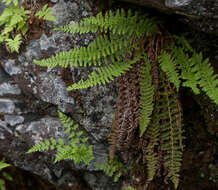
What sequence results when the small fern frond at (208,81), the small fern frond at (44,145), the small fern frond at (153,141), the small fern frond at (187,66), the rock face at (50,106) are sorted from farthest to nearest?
the small fern frond at (44,145), the rock face at (50,106), the small fern frond at (153,141), the small fern frond at (187,66), the small fern frond at (208,81)

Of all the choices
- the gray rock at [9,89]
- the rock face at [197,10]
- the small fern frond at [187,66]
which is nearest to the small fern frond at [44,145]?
the gray rock at [9,89]

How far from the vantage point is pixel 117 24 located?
108 inches

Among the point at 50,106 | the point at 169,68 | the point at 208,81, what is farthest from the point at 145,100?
the point at 50,106

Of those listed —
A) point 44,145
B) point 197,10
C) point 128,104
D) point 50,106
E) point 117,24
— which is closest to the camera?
point 197,10

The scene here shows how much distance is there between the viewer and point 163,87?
2.94 meters

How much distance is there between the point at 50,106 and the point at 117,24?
1655mm

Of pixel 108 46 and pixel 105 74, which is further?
pixel 108 46

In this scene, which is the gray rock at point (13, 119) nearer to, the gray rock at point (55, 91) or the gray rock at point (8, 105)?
the gray rock at point (8, 105)

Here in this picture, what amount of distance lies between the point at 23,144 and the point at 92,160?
1.14 m

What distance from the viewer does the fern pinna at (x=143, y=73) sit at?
2.73 metres

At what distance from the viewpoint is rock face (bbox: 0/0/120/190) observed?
3.31 metres

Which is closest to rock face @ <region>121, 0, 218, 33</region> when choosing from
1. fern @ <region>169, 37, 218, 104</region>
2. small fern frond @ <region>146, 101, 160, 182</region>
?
fern @ <region>169, 37, 218, 104</region>

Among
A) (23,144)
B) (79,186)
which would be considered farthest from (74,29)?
(79,186)

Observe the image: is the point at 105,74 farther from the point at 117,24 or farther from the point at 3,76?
the point at 3,76
